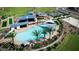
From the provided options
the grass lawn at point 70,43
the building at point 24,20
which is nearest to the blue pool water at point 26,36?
the building at point 24,20

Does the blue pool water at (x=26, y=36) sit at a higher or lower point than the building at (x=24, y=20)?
lower

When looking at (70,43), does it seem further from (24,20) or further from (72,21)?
(24,20)

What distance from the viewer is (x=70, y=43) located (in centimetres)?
189

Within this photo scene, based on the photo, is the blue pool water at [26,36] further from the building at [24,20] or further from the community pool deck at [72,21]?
the community pool deck at [72,21]

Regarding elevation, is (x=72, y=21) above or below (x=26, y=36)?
above

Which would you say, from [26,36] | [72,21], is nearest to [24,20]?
[26,36]

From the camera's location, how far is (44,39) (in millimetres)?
1896

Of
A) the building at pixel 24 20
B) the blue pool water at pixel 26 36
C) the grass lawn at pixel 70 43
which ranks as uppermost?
the building at pixel 24 20

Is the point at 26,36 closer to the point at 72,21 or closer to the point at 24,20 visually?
the point at 24,20

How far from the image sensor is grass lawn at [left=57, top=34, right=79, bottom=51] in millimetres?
1886

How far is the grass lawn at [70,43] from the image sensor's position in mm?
1886
